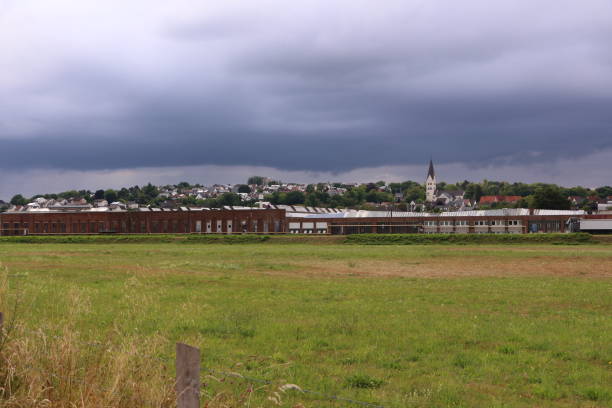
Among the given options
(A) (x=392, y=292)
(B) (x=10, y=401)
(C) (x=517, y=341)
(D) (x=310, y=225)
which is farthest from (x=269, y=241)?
(B) (x=10, y=401)

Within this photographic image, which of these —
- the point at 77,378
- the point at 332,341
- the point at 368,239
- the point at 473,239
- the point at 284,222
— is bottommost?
the point at 368,239

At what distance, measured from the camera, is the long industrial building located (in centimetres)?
10750

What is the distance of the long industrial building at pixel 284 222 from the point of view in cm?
10750

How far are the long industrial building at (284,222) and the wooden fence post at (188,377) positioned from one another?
10701 centimetres

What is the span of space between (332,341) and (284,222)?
105m

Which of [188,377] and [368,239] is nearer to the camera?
[188,377]

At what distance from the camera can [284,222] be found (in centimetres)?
11912

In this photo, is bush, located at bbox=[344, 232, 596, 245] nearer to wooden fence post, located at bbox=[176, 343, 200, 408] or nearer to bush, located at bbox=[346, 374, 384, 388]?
bush, located at bbox=[346, 374, 384, 388]

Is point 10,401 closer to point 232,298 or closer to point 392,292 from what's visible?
point 232,298

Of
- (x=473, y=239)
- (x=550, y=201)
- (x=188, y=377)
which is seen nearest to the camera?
(x=188, y=377)

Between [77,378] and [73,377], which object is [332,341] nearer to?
[77,378]

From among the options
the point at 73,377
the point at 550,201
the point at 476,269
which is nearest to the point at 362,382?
the point at 73,377

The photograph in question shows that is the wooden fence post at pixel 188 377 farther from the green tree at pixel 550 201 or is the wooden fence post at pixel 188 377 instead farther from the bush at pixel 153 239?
the green tree at pixel 550 201

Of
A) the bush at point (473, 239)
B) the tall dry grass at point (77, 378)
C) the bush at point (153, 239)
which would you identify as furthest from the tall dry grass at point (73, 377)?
the bush at point (153, 239)
